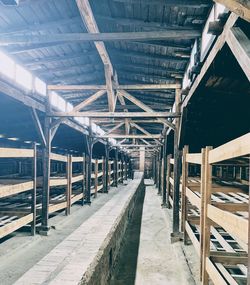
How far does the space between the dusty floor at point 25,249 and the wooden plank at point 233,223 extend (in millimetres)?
3298

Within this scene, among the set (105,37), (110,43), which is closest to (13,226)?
(105,37)

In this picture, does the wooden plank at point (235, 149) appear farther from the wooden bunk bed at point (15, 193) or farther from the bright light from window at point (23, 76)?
the bright light from window at point (23, 76)

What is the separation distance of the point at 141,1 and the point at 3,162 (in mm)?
9161

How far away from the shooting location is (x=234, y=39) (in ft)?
8.61

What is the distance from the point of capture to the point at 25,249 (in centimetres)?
562

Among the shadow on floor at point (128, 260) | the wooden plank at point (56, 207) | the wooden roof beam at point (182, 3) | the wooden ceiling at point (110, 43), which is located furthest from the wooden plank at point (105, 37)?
the shadow on floor at point (128, 260)

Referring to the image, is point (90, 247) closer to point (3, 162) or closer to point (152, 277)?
point (152, 277)

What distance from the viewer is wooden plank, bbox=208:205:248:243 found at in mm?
2105

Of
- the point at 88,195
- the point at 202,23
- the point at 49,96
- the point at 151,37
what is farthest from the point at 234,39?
the point at 88,195

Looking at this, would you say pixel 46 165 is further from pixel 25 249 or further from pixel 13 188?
pixel 25 249

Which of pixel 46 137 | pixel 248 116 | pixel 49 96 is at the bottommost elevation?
pixel 46 137

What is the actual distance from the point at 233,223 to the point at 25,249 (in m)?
4.73

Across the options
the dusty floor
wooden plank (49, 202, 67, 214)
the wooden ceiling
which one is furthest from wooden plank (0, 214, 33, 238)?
the wooden ceiling

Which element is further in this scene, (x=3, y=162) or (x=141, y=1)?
(x=3, y=162)
